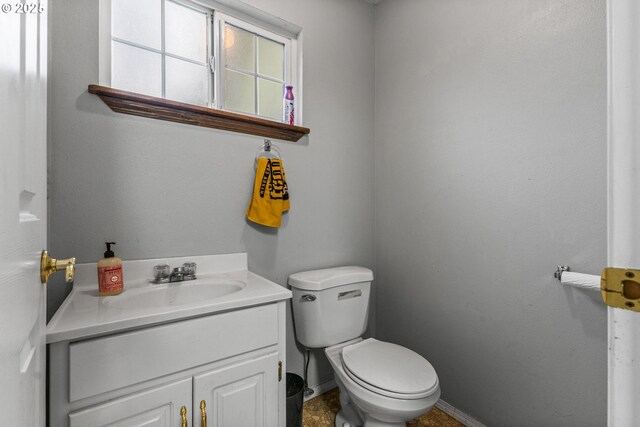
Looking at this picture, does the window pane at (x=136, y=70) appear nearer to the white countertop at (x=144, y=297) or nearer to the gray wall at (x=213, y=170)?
the gray wall at (x=213, y=170)

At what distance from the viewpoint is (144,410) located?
2.68 ft

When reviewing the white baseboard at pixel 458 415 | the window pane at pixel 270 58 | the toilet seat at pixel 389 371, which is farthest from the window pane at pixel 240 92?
the white baseboard at pixel 458 415

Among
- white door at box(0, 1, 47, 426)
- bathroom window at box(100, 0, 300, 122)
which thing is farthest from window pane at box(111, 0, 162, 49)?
white door at box(0, 1, 47, 426)

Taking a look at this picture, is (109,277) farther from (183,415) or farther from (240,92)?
(240,92)

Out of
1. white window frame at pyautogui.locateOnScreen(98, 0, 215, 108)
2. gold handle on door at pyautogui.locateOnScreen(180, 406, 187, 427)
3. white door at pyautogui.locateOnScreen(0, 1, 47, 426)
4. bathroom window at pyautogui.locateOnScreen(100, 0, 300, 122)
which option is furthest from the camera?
bathroom window at pyautogui.locateOnScreen(100, 0, 300, 122)

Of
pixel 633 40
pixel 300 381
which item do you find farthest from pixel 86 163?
pixel 633 40

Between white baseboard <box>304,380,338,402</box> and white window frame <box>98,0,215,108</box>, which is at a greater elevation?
white window frame <box>98,0,215,108</box>

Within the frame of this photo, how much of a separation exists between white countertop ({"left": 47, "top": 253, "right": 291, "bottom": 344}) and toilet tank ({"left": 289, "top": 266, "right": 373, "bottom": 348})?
0.30 meters

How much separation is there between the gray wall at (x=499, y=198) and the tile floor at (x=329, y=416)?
96 millimetres

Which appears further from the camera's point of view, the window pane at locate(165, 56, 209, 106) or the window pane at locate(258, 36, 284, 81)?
the window pane at locate(258, 36, 284, 81)

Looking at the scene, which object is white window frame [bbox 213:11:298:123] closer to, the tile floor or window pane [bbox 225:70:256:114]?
window pane [bbox 225:70:256:114]

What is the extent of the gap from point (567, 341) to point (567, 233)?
0.42 m

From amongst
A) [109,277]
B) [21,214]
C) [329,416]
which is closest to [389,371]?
[329,416]

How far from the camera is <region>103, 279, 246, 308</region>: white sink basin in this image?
3.36 feet
